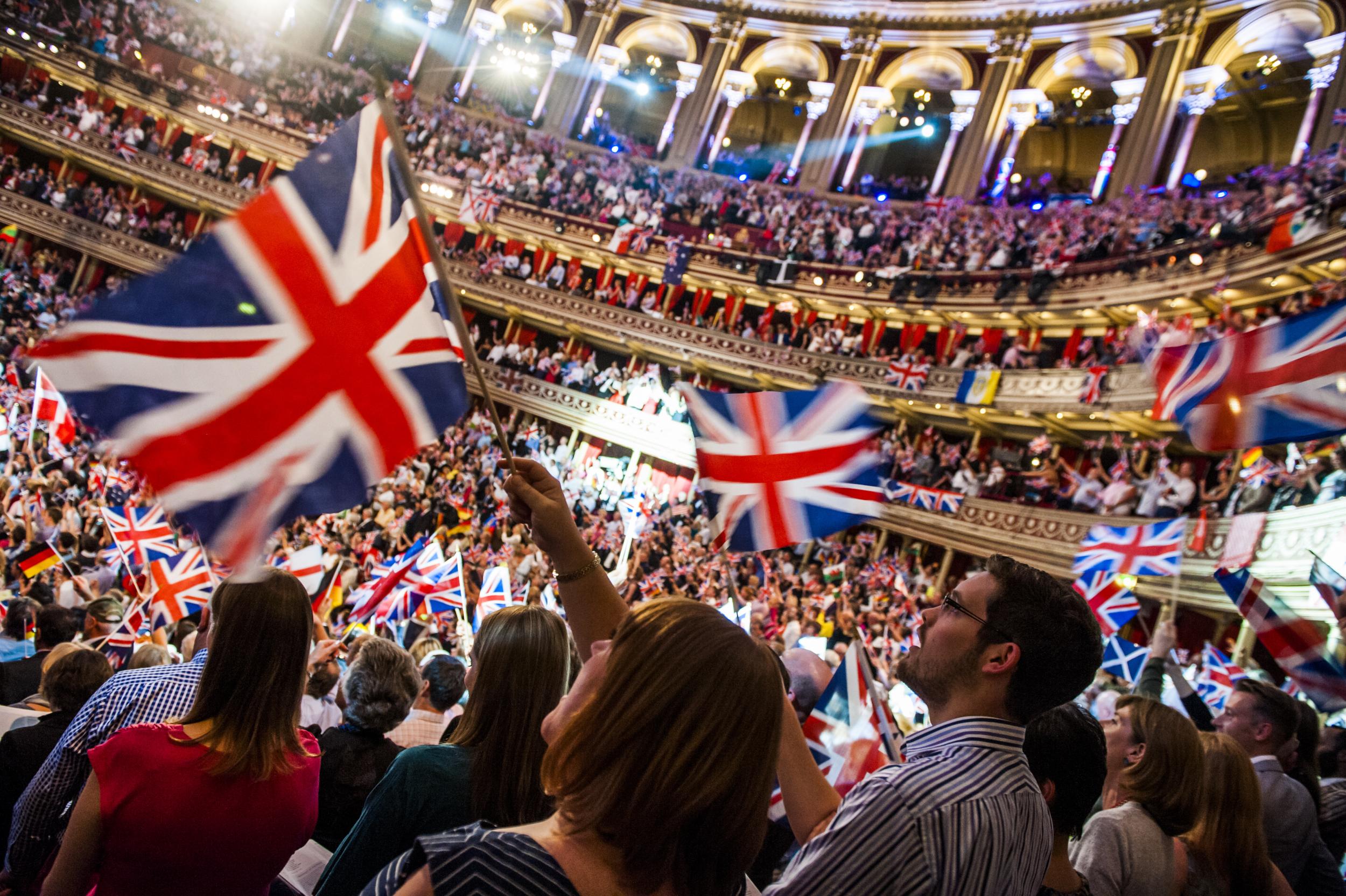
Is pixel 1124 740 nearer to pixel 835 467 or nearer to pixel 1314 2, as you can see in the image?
pixel 835 467

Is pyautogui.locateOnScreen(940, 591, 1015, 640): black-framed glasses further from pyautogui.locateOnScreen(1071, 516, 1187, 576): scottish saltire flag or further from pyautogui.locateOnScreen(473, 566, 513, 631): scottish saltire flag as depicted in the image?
pyautogui.locateOnScreen(1071, 516, 1187, 576): scottish saltire flag

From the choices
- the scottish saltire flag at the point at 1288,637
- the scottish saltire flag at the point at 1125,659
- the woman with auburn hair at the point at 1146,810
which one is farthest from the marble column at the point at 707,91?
the woman with auburn hair at the point at 1146,810

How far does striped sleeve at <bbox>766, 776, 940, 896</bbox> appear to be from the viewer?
6.00 ft

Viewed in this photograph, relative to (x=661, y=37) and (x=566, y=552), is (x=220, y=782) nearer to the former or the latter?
(x=566, y=552)

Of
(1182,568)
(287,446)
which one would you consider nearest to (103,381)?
(287,446)

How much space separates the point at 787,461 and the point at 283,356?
3.43 meters

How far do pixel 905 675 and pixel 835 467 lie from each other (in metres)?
3.44

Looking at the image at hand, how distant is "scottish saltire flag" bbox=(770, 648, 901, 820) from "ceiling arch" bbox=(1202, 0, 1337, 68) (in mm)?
28735

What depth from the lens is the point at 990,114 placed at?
3112 cm

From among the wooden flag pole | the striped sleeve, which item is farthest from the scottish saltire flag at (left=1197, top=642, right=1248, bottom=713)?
the wooden flag pole

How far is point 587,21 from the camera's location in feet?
122

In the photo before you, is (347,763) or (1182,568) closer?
(347,763)

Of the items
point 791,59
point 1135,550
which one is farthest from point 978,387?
point 791,59

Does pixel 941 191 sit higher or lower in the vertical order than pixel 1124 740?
higher
